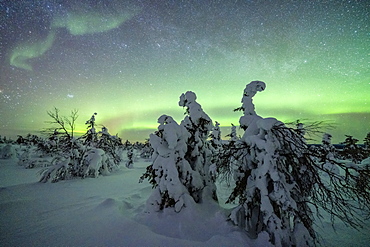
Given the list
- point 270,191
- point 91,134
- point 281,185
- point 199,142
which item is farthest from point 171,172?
point 91,134

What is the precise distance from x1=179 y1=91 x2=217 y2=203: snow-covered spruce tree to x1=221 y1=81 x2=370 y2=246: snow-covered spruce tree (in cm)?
211

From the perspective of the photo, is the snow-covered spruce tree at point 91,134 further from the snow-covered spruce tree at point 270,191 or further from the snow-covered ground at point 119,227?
the snow-covered spruce tree at point 270,191

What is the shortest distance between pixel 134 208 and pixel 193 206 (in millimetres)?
3078

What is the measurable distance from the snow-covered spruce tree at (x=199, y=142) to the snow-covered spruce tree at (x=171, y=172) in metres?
0.51

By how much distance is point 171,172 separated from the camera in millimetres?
5879

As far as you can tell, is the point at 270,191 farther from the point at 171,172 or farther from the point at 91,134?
the point at 91,134

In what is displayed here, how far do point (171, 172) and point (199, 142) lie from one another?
202 centimetres

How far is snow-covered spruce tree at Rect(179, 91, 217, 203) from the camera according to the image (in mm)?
6992

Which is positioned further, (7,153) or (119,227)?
(7,153)

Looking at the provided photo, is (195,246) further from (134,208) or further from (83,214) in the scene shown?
(83,214)

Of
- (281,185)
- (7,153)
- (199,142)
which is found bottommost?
(7,153)

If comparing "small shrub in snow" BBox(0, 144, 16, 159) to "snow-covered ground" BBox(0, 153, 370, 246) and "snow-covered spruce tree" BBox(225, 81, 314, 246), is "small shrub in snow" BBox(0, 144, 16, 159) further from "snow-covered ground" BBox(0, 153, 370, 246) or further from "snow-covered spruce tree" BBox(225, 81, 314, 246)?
"snow-covered spruce tree" BBox(225, 81, 314, 246)

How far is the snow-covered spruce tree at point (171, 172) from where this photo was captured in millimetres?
5797

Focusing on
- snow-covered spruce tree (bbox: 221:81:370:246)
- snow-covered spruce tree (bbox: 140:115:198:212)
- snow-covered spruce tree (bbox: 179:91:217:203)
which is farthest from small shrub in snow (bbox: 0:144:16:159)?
snow-covered spruce tree (bbox: 221:81:370:246)
